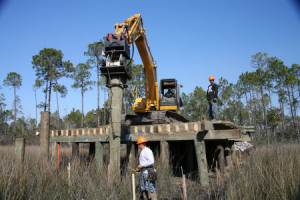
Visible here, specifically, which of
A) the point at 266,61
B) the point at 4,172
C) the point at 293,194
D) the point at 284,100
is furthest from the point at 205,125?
the point at 284,100

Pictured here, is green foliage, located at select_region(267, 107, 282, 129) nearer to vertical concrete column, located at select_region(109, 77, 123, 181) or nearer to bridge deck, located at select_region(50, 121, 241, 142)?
bridge deck, located at select_region(50, 121, 241, 142)

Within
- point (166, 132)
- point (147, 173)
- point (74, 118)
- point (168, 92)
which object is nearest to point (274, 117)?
point (168, 92)

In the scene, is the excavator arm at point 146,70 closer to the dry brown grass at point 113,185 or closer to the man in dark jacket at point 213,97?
the man in dark jacket at point 213,97

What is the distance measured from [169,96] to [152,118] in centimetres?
174

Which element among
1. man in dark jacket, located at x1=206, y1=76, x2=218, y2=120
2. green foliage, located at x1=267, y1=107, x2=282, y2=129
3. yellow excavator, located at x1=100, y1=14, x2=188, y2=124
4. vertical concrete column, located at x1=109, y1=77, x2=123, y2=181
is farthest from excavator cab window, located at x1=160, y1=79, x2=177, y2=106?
green foliage, located at x1=267, y1=107, x2=282, y2=129

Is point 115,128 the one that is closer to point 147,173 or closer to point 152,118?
point 147,173

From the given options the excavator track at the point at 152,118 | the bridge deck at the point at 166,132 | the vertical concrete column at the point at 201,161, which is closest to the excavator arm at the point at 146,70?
the excavator track at the point at 152,118

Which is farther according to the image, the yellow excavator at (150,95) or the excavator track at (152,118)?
the excavator track at (152,118)

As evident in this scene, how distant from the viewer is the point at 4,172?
168 inches

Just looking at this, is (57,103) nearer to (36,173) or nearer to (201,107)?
(201,107)

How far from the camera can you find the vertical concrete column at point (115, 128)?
18.5 ft

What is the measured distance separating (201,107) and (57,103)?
25.6m

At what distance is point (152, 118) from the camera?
10195mm

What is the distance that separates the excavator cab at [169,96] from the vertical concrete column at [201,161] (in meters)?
4.09
